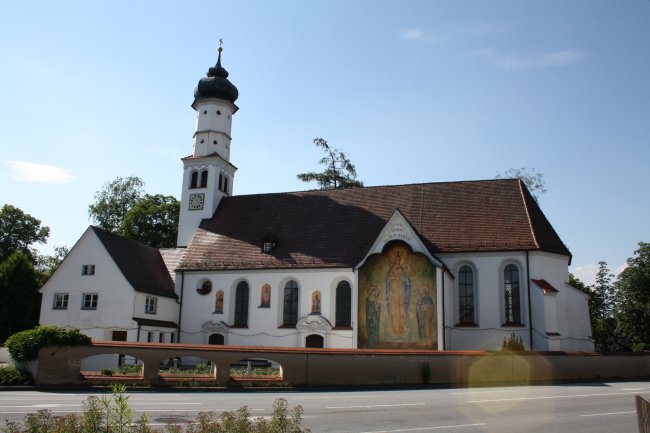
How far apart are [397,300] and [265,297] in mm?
8418

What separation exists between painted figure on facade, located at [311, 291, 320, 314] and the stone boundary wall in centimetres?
975

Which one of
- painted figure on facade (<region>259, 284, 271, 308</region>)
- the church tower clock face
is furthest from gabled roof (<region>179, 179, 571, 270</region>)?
the church tower clock face

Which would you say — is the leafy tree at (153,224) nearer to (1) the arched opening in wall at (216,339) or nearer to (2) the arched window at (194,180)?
(2) the arched window at (194,180)

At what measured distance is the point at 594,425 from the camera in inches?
494

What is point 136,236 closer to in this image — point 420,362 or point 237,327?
point 237,327

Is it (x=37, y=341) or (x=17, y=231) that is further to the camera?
(x=17, y=231)

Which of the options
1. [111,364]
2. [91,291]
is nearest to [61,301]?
[91,291]

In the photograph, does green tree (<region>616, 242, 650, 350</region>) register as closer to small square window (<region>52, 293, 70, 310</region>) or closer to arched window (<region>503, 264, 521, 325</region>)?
arched window (<region>503, 264, 521, 325</region>)

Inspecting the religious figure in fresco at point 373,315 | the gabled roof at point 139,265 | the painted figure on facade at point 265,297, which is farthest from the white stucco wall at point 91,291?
the religious figure in fresco at point 373,315

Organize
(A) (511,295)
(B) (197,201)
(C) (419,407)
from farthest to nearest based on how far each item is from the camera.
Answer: (B) (197,201) → (A) (511,295) → (C) (419,407)

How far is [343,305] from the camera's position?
Result: 33281mm

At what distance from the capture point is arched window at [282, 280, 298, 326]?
34.2 m

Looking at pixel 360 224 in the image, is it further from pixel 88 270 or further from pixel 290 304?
pixel 88 270

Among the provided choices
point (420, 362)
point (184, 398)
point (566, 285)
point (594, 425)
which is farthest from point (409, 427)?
point (566, 285)
